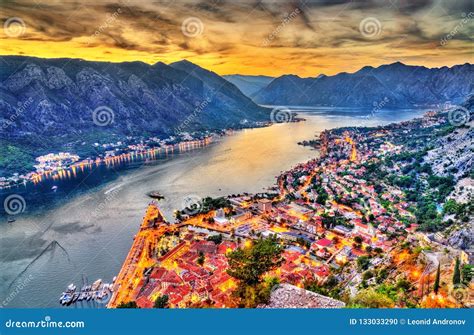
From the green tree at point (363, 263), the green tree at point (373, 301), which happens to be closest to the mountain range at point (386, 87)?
the green tree at point (363, 263)

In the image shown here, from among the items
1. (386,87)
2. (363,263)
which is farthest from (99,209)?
(386,87)

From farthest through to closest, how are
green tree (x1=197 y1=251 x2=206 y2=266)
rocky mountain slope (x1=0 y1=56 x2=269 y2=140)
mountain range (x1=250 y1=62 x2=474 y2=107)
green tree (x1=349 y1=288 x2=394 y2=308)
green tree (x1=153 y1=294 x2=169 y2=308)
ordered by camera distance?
1. rocky mountain slope (x1=0 y1=56 x2=269 y2=140)
2. mountain range (x1=250 y1=62 x2=474 y2=107)
3. green tree (x1=197 y1=251 x2=206 y2=266)
4. green tree (x1=153 y1=294 x2=169 y2=308)
5. green tree (x1=349 y1=288 x2=394 y2=308)

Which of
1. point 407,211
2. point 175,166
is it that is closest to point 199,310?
point 407,211

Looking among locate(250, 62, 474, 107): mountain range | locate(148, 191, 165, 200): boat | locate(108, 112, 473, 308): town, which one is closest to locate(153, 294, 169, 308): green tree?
locate(108, 112, 473, 308): town

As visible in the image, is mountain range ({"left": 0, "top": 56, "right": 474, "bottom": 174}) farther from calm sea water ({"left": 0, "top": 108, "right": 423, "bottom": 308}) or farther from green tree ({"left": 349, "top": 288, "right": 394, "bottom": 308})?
green tree ({"left": 349, "top": 288, "right": 394, "bottom": 308})

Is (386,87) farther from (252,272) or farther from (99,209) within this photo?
(252,272)
